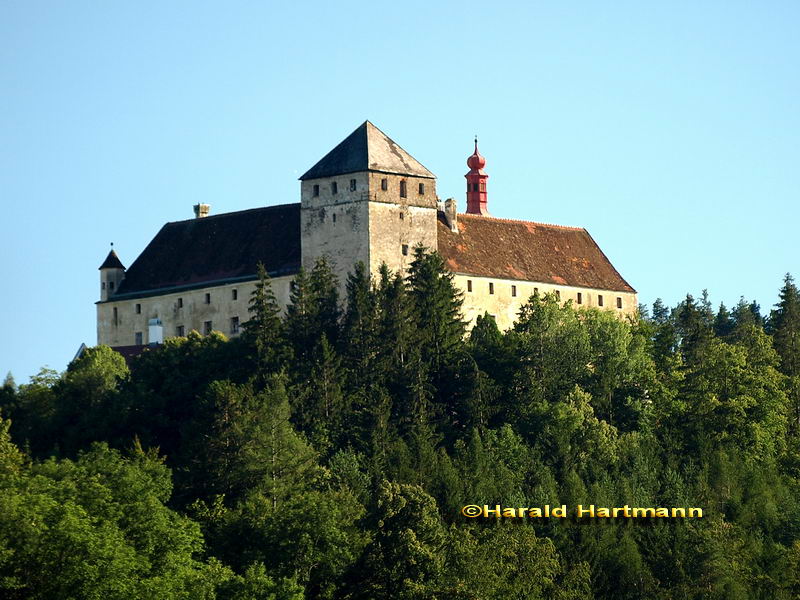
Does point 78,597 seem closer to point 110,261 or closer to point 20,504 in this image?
point 20,504

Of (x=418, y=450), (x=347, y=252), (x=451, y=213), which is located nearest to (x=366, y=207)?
(x=347, y=252)

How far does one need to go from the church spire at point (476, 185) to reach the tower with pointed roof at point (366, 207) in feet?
123

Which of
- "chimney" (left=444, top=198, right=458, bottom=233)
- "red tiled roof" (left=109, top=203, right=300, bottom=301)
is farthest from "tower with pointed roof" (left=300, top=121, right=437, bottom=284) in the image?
"chimney" (left=444, top=198, right=458, bottom=233)

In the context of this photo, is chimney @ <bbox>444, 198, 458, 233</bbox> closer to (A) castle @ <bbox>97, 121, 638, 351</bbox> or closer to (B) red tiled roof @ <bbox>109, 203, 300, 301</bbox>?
(A) castle @ <bbox>97, 121, 638, 351</bbox>

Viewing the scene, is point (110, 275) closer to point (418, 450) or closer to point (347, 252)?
point (347, 252)

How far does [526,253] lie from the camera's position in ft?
400

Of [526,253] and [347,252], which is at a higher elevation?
[526,253]

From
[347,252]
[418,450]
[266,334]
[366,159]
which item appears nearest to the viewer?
[418,450]

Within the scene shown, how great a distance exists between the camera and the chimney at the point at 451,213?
4690 inches

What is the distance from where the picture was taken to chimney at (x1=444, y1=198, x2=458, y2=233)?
391ft

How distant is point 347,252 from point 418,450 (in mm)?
10109

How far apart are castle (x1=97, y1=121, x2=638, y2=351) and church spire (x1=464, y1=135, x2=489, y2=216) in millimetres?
23859

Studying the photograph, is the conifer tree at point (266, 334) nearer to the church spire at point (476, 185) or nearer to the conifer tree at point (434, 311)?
the conifer tree at point (434, 311)

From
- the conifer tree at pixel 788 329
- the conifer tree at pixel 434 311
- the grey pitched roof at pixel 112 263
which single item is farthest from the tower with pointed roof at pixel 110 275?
the conifer tree at pixel 788 329
